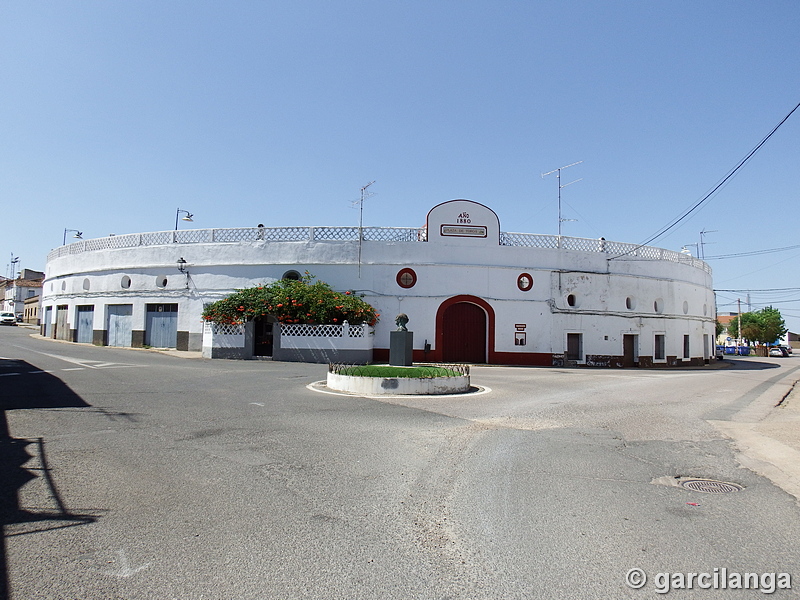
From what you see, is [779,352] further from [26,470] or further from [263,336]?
[26,470]

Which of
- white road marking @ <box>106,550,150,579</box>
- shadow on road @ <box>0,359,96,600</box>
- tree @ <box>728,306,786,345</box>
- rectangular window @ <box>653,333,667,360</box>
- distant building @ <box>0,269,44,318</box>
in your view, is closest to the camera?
white road marking @ <box>106,550,150,579</box>

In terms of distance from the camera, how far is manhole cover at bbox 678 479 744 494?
17.0 ft

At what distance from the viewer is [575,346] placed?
24.6 m

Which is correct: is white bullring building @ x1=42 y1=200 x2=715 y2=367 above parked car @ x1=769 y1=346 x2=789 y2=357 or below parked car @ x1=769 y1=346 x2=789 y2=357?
above

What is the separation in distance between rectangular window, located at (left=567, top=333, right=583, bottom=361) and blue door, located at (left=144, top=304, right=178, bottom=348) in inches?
697

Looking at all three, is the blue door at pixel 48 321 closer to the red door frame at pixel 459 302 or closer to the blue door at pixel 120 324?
the blue door at pixel 120 324

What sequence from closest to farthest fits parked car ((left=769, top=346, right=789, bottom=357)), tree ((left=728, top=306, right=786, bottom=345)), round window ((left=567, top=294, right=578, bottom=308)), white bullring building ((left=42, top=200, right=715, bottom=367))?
white bullring building ((left=42, top=200, right=715, bottom=367)), round window ((left=567, top=294, right=578, bottom=308)), parked car ((left=769, top=346, right=789, bottom=357)), tree ((left=728, top=306, right=786, bottom=345))

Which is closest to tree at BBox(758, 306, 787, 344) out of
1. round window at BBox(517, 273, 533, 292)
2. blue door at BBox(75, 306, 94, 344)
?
round window at BBox(517, 273, 533, 292)

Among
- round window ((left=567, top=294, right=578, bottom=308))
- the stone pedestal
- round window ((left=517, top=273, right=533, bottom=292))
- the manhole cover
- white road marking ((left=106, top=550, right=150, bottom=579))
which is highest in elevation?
round window ((left=517, top=273, right=533, bottom=292))

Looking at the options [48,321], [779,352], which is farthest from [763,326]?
[48,321]

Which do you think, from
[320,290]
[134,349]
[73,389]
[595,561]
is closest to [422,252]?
[320,290]

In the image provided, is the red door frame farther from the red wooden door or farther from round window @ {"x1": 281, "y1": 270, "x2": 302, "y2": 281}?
round window @ {"x1": 281, "y1": 270, "x2": 302, "y2": 281}

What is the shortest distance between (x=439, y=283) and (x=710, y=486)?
18.3 m

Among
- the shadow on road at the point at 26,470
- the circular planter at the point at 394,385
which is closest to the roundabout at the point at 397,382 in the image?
the circular planter at the point at 394,385
